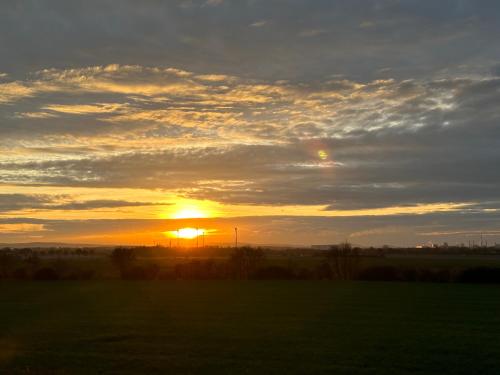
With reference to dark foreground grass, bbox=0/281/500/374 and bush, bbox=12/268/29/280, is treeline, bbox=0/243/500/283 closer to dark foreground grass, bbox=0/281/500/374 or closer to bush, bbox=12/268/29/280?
bush, bbox=12/268/29/280

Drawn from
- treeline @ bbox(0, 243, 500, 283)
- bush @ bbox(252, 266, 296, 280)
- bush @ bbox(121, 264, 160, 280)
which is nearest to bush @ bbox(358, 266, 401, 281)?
treeline @ bbox(0, 243, 500, 283)

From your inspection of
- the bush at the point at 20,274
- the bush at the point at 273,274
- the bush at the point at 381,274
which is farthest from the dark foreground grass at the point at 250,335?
the bush at the point at 20,274

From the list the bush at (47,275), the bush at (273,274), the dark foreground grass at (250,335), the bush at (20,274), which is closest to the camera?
the dark foreground grass at (250,335)

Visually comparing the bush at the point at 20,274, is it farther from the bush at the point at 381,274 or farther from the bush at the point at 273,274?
the bush at the point at 381,274

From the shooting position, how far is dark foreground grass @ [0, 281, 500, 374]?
669 inches

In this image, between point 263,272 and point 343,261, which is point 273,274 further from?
point 343,261

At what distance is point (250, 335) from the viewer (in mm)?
22953

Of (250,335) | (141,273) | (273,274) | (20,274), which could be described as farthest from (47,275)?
(250,335)

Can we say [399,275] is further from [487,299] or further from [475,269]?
[487,299]

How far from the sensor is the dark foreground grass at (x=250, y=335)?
55.8 ft

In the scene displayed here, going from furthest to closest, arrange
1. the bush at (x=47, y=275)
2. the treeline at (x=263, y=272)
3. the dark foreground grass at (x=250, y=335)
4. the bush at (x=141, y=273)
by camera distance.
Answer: the bush at (x=47, y=275) < the bush at (x=141, y=273) < the treeline at (x=263, y=272) < the dark foreground grass at (x=250, y=335)

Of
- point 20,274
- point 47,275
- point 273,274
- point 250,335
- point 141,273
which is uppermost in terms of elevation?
point 20,274

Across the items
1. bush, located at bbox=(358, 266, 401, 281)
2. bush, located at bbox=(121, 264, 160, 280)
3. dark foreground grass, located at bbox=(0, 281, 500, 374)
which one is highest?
bush, located at bbox=(121, 264, 160, 280)

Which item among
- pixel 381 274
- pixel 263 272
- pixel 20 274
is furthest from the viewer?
pixel 20 274
